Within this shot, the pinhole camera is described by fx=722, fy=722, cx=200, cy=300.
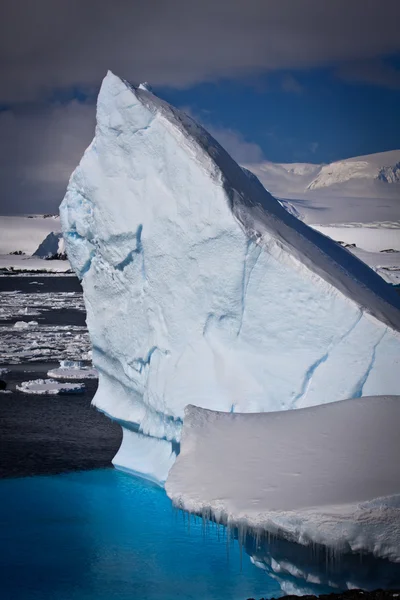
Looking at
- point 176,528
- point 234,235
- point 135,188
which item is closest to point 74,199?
point 135,188

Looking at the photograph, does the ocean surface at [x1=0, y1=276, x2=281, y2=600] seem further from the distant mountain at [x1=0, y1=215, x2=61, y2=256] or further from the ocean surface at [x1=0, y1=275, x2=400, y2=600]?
the distant mountain at [x1=0, y1=215, x2=61, y2=256]

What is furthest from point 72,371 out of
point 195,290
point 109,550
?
point 109,550

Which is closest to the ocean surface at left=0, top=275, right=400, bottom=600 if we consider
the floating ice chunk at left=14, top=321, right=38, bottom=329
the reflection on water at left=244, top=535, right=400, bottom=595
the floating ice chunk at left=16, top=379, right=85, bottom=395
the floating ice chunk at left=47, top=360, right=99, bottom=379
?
the reflection on water at left=244, top=535, right=400, bottom=595

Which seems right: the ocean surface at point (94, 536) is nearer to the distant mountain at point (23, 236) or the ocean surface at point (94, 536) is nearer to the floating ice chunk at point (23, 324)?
the floating ice chunk at point (23, 324)

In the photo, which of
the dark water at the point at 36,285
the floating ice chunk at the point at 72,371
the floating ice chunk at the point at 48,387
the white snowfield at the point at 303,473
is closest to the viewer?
the white snowfield at the point at 303,473

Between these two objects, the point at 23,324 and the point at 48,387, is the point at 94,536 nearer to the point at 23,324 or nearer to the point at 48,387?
the point at 48,387

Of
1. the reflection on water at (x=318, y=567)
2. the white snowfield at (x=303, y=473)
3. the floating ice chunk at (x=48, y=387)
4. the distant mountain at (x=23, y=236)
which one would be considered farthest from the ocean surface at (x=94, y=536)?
the distant mountain at (x=23, y=236)

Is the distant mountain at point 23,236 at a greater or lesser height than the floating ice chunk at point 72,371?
greater
